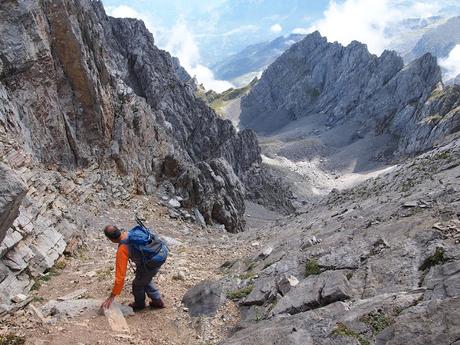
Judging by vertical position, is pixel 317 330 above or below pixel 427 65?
below

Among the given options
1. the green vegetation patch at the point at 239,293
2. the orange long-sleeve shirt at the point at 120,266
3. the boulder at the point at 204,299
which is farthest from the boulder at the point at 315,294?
the orange long-sleeve shirt at the point at 120,266

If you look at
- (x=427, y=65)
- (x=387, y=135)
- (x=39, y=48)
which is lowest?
(x=387, y=135)

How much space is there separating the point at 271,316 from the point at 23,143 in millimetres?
21206

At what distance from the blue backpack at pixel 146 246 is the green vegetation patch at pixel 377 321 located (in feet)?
19.3

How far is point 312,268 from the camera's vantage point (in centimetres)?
1425

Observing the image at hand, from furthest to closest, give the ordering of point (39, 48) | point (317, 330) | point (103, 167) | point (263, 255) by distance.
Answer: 1. point (103, 167)
2. point (39, 48)
3. point (263, 255)
4. point (317, 330)

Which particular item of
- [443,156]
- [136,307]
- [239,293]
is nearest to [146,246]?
[136,307]

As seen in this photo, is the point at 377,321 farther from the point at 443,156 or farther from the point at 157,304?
the point at 443,156

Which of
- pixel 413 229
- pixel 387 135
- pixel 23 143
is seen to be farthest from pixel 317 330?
pixel 387 135

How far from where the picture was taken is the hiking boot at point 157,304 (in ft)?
45.8

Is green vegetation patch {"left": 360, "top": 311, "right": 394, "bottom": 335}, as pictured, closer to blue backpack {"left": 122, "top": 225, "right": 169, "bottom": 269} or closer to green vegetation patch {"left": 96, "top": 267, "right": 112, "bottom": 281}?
blue backpack {"left": 122, "top": 225, "right": 169, "bottom": 269}

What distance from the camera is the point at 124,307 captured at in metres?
13.5

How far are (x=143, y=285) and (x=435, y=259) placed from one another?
7890 millimetres

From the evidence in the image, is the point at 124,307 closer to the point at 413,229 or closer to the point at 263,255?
the point at 263,255
